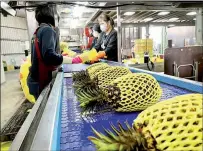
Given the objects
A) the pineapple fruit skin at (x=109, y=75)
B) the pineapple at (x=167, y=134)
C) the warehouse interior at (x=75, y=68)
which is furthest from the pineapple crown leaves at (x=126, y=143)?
the pineapple fruit skin at (x=109, y=75)

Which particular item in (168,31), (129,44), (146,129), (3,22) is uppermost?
(3,22)

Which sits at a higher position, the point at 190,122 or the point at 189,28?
the point at 189,28

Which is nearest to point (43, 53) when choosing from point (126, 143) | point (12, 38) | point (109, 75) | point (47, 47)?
point (47, 47)

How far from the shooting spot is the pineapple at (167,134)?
445 mm

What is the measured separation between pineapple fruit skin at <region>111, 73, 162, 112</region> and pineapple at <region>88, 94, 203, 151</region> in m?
0.32

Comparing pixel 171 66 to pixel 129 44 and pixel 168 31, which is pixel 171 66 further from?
pixel 168 31

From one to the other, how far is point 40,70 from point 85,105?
1.28m

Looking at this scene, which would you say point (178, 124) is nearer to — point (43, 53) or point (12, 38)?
point (43, 53)

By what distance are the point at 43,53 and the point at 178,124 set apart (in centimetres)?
171

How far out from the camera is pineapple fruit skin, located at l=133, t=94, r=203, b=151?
45 cm

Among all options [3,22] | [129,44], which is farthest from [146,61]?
[3,22]

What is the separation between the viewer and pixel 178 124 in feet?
1.54

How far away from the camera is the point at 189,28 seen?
1173 cm

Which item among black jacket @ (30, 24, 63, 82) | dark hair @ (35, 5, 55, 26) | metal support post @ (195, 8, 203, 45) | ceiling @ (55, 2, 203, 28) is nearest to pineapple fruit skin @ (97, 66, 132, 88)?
ceiling @ (55, 2, 203, 28)
